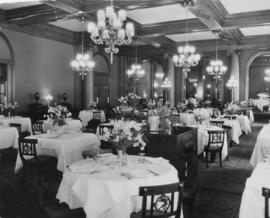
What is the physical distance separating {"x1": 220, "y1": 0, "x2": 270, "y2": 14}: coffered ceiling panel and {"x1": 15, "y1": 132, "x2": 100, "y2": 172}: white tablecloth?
5.98 m

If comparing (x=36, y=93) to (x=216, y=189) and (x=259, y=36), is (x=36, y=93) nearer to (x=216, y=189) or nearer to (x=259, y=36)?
(x=216, y=189)

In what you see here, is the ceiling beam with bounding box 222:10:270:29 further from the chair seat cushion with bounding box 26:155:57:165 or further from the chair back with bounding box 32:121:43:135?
the chair seat cushion with bounding box 26:155:57:165

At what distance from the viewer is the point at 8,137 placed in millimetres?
7750

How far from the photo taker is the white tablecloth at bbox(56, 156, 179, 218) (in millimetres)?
3213

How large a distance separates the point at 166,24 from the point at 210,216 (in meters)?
8.83

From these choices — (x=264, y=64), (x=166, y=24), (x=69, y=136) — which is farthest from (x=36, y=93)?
(x=264, y=64)

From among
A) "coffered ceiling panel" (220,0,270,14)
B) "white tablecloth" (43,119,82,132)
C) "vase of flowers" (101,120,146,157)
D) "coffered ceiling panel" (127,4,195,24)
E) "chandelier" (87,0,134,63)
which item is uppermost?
"coffered ceiling panel" (127,4,195,24)

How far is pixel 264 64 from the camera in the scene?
986 inches

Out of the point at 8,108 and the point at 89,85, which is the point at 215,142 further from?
the point at 89,85

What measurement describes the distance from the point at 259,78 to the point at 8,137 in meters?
22.4

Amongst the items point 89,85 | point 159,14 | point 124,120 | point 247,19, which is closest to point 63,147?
point 124,120

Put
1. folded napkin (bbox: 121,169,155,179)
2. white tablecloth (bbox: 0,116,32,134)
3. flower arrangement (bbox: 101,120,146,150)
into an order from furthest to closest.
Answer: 1. white tablecloth (bbox: 0,116,32,134)
2. flower arrangement (bbox: 101,120,146,150)
3. folded napkin (bbox: 121,169,155,179)

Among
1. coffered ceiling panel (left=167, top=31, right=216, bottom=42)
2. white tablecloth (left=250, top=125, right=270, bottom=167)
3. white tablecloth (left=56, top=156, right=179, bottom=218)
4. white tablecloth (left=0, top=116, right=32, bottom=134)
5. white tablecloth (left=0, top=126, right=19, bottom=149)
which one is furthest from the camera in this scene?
coffered ceiling panel (left=167, top=31, right=216, bottom=42)

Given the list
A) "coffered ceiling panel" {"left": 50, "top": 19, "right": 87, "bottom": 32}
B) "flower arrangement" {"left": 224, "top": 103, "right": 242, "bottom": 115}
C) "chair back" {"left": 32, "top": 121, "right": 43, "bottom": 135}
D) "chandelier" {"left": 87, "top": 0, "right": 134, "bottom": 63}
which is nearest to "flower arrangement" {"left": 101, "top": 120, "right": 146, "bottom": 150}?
"chandelier" {"left": 87, "top": 0, "right": 134, "bottom": 63}
